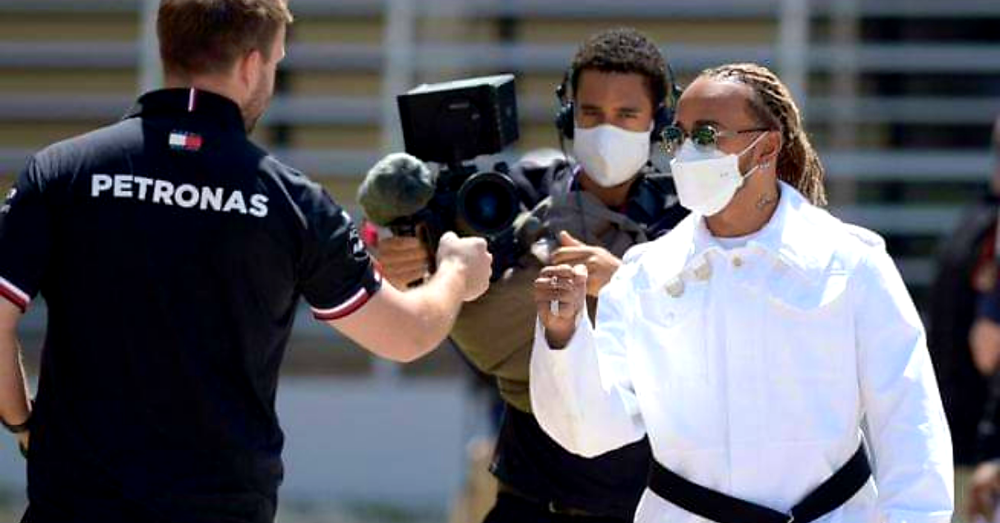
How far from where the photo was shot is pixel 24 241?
12.7ft

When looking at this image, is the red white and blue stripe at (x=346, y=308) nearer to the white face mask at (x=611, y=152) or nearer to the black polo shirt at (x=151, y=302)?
the black polo shirt at (x=151, y=302)

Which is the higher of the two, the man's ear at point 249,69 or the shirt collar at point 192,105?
the man's ear at point 249,69

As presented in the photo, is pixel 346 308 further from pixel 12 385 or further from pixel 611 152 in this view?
pixel 611 152

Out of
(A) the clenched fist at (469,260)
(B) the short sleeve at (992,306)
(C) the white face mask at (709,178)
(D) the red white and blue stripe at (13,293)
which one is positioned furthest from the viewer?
(B) the short sleeve at (992,306)

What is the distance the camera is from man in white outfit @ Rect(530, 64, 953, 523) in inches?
157

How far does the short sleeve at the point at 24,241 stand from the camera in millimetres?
3863

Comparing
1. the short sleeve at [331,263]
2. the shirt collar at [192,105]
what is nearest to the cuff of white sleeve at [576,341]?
the short sleeve at [331,263]

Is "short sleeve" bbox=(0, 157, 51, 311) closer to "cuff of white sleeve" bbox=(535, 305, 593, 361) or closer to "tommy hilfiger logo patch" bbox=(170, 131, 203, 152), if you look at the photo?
"tommy hilfiger logo patch" bbox=(170, 131, 203, 152)

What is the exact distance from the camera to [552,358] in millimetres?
4156

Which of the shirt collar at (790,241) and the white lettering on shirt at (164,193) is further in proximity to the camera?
the shirt collar at (790,241)

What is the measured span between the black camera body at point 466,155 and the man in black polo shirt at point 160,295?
72cm

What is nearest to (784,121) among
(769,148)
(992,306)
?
(769,148)

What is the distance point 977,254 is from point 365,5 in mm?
4581

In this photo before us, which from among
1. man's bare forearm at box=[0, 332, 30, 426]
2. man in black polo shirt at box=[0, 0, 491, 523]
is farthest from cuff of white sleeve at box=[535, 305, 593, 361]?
man's bare forearm at box=[0, 332, 30, 426]
